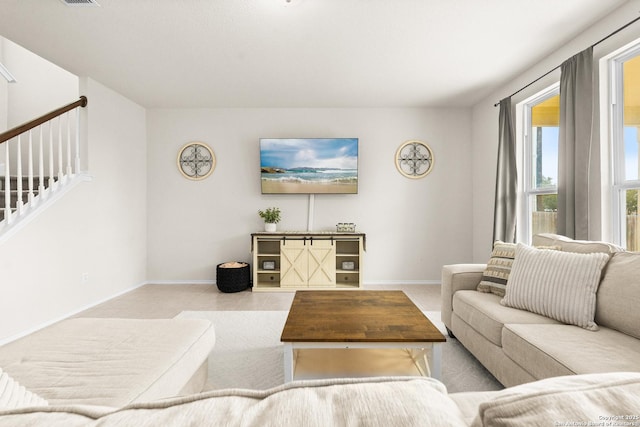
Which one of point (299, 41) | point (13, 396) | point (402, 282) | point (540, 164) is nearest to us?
point (13, 396)

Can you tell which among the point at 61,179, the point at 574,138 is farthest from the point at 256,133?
the point at 574,138

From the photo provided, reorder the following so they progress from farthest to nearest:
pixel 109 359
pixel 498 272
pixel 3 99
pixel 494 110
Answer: pixel 3 99, pixel 494 110, pixel 498 272, pixel 109 359

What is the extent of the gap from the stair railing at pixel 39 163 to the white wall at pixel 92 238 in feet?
0.50

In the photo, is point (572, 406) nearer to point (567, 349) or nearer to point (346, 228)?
point (567, 349)

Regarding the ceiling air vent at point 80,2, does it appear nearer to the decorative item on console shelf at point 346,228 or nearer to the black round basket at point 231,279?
the black round basket at point 231,279

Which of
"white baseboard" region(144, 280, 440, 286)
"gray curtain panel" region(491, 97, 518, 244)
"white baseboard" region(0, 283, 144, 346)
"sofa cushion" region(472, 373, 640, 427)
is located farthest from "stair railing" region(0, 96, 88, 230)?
"gray curtain panel" region(491, 97, 518, 244)

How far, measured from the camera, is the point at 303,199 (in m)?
4.70

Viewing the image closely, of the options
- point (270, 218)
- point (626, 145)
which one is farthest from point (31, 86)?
point (626, 145)

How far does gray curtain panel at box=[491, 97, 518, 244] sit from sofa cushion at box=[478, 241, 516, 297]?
1.24 metres

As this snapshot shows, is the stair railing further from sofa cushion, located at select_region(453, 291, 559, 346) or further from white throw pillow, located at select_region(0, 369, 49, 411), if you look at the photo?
sofa cushion, located at select_region(453, 291, 559, 346)

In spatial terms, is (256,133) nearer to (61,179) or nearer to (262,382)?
(61,179)

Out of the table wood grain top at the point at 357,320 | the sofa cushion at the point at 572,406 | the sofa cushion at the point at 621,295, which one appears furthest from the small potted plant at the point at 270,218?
the sofa cushion at the point at 572,406

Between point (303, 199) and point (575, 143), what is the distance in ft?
10.5

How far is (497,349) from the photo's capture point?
1839 millimetres
